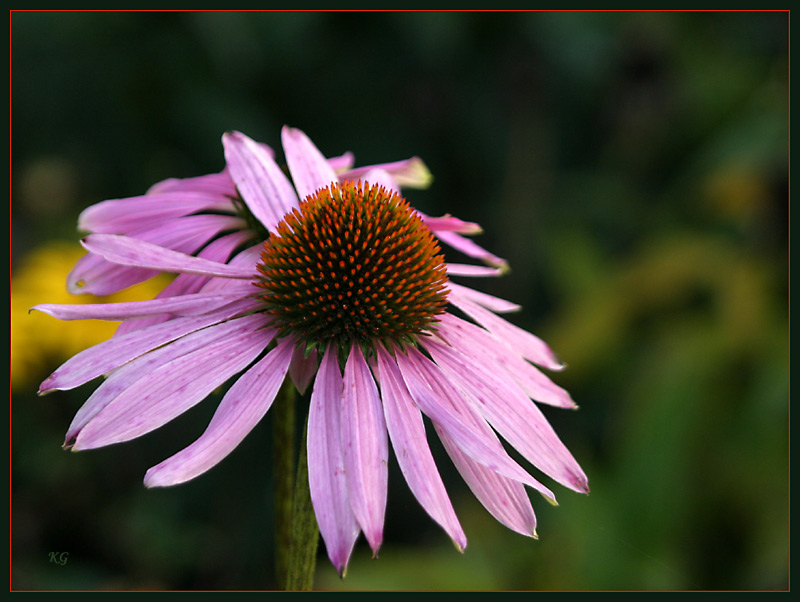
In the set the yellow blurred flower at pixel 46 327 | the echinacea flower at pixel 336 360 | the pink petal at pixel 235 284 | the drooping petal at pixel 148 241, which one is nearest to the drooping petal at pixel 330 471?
the echinacea flower at pixel 336 360

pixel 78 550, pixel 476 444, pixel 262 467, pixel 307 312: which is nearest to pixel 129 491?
pixel 78 550

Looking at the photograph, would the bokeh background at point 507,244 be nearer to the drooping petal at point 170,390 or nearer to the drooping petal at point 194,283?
the drooping petal at point 194,283

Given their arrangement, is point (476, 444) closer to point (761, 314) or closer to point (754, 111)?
point (761, 314)

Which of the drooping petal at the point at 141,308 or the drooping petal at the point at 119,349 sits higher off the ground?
the drooping petal at the point at 141,308

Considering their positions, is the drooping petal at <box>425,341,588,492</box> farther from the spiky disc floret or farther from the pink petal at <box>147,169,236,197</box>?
the pink petal at <box>147,169,236,197</box>

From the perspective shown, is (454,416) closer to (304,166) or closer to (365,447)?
(365,447)

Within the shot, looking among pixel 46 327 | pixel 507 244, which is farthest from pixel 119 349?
pixel 507 244

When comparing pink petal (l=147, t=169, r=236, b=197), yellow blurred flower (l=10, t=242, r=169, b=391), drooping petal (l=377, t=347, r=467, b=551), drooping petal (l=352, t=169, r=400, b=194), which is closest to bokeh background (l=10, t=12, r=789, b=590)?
yellow blurred flower (l=10, t=242, r=169, b=391)
